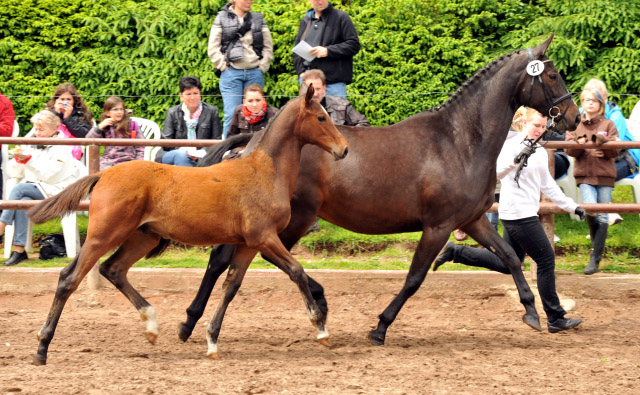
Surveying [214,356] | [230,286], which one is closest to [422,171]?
[230,286]

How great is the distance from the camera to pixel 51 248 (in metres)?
8.84

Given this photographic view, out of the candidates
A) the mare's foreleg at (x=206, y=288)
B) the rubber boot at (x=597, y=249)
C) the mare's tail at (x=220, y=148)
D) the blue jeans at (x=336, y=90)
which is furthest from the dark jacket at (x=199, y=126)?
the rubber boot at (x=597, y=249)

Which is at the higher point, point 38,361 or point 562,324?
point 562,324

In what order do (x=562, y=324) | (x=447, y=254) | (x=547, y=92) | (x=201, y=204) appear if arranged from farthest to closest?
(x=447, y=254) < (x=562, y=324) < (x=547, y=92) < (x=201, y=204)

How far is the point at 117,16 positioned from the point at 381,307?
5772 mm

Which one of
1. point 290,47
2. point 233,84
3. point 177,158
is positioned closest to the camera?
point 177,158

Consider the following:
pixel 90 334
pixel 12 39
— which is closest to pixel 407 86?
pixel 12 39

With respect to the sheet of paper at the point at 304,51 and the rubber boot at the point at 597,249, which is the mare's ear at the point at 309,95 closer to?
the sheet of paper at the point at 304,51

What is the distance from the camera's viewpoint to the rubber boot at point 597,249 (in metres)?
8.26

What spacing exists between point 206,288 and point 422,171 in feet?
5.77

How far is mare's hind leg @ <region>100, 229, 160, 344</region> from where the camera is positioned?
6.18m

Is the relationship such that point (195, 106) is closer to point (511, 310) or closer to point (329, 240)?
point (329, 240)

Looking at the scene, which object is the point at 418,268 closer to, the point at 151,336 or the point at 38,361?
the point at 151,336

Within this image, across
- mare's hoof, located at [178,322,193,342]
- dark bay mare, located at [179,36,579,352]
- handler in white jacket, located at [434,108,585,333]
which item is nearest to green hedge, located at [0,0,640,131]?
handler in white jacket, located at [434,108,585,333]
